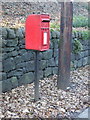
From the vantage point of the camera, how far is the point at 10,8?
7586 millimetres

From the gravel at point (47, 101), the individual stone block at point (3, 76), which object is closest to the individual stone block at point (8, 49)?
the individual stone block at point (3, 76)

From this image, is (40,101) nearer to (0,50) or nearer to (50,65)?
(0,50)

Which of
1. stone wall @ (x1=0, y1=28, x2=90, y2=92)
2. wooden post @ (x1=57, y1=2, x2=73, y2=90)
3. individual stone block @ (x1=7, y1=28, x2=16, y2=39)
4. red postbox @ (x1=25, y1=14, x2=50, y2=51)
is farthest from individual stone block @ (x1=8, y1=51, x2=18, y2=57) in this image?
wooden post @ (x1=57, y1=2, x2=73, y2=90)

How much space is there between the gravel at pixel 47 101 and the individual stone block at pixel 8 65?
444 millimetres

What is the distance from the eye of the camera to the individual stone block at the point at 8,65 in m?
4.65

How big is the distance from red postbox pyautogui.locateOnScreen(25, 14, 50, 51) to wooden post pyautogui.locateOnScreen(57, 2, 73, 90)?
92 centimetres

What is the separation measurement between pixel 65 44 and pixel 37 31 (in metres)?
1.16

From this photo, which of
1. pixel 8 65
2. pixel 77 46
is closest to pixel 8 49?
pixel 8 65

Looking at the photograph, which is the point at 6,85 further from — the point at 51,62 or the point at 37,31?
the point at 51,62

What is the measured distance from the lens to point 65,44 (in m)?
5.14

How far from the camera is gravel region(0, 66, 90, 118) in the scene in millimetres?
4016

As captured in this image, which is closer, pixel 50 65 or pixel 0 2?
pixel 50 65

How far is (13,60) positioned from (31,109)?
1156 millimetres

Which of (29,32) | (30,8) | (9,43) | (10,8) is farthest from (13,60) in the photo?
(30,8)
